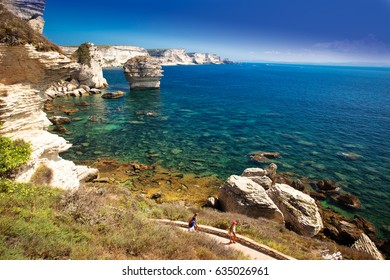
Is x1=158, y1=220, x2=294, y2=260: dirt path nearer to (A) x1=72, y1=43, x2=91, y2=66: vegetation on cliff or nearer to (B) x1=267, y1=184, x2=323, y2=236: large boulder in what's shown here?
(B) x1=267, y1=184, x2=323, y2=236: large boulder

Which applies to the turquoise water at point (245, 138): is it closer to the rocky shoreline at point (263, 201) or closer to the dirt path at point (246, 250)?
the rocky shoreline at point (263, 201)

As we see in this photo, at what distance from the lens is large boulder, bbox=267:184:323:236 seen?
647 inches

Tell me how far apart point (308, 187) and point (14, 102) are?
81.8 feet

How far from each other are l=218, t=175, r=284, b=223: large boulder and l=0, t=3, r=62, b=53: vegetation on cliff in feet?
56.3

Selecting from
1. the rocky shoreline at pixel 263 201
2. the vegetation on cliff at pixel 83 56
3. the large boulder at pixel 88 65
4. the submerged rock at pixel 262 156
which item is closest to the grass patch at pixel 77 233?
the rocky shoreline at pixel 263 201

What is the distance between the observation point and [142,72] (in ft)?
234

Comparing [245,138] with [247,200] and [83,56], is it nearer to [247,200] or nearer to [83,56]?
[247,200]

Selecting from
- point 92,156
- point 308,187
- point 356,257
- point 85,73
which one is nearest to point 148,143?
point 92,156

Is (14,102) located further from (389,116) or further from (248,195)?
(389,116)

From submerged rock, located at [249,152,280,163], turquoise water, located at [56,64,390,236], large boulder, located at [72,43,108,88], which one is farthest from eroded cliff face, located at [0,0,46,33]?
submerged rock, located at [249,152,280,163]

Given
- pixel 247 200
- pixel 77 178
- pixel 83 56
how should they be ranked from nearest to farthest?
1. pixel 247 200
2. pixel 77 178
3. pixel 83 56

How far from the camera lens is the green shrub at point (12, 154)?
1270 centimetres

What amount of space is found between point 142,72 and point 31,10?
34.3 metres

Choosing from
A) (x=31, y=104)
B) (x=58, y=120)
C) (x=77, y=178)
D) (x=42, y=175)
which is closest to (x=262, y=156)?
(x=77, y=178)
